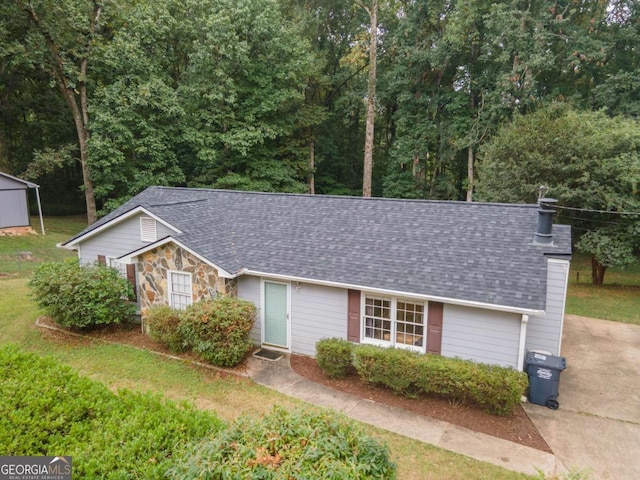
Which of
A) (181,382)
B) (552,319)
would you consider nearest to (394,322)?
(552,319)

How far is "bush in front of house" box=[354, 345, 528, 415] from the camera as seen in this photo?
26.3 feet

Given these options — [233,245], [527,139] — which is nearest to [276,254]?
[233,245]

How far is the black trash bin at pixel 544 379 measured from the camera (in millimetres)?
8711

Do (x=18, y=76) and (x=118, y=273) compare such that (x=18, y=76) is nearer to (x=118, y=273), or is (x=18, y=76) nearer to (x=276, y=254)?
(x=118, y=273)

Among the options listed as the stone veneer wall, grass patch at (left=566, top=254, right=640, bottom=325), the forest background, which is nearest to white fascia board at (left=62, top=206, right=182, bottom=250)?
the stone veneer wall

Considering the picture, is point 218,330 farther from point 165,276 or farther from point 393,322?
point 393,322

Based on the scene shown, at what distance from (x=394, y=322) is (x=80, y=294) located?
8.80m

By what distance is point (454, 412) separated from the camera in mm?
8406

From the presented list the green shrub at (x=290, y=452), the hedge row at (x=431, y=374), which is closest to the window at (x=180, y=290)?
the hedge row at (x=431, y=374)

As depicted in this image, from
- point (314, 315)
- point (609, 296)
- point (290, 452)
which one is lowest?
point (609, 296)

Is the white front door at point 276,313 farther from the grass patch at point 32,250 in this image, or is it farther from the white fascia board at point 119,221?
the grass patch at point 32,250

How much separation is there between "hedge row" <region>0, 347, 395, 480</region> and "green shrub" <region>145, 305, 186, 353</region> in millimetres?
5189

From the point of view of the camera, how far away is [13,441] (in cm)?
443

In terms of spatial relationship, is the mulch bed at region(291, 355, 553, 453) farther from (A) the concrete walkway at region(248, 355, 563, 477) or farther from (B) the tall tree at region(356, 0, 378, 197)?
(B) the tall tree at region(356, 0, 378, 197)
